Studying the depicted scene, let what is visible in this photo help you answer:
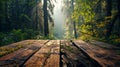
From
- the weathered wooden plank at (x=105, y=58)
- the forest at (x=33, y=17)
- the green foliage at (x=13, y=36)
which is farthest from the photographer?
the green foliage at (x=13, y=36)

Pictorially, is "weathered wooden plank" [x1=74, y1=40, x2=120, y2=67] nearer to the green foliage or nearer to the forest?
the forest

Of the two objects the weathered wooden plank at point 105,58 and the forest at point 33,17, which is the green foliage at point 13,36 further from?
the weathered wooden plank at point 105,58

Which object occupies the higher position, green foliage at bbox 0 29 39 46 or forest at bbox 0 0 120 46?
forest at bbox 0 0 120 46

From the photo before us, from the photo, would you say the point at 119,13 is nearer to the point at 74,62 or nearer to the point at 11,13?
the point at 74,62

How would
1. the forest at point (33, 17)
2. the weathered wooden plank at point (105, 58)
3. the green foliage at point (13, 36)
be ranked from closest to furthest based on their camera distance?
the weathered wooden plank at point (105, 58), the forest at point (33, 17), the green foliage at point (13, 36)

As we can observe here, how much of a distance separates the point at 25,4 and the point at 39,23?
3.37 metres

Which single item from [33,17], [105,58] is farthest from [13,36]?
[105,58]

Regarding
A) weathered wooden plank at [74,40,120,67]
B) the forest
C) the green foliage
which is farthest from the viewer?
the green foliage

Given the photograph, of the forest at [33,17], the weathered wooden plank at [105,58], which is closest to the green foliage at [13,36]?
the forest at [33,17]

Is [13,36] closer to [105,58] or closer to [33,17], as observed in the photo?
[33,17]

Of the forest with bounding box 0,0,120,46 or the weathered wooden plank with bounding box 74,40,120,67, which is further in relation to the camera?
the forest with bounding box 0,0,120,46

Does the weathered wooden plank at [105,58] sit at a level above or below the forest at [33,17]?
below

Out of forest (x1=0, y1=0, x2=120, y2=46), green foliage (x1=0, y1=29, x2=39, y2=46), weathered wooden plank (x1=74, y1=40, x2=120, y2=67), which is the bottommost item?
green foliage (x1=0, y1=29, x2=39, y2=46)

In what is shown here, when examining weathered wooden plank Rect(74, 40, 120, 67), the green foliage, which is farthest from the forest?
weathered wooden plank Rect(74, 40, 120, 67)
